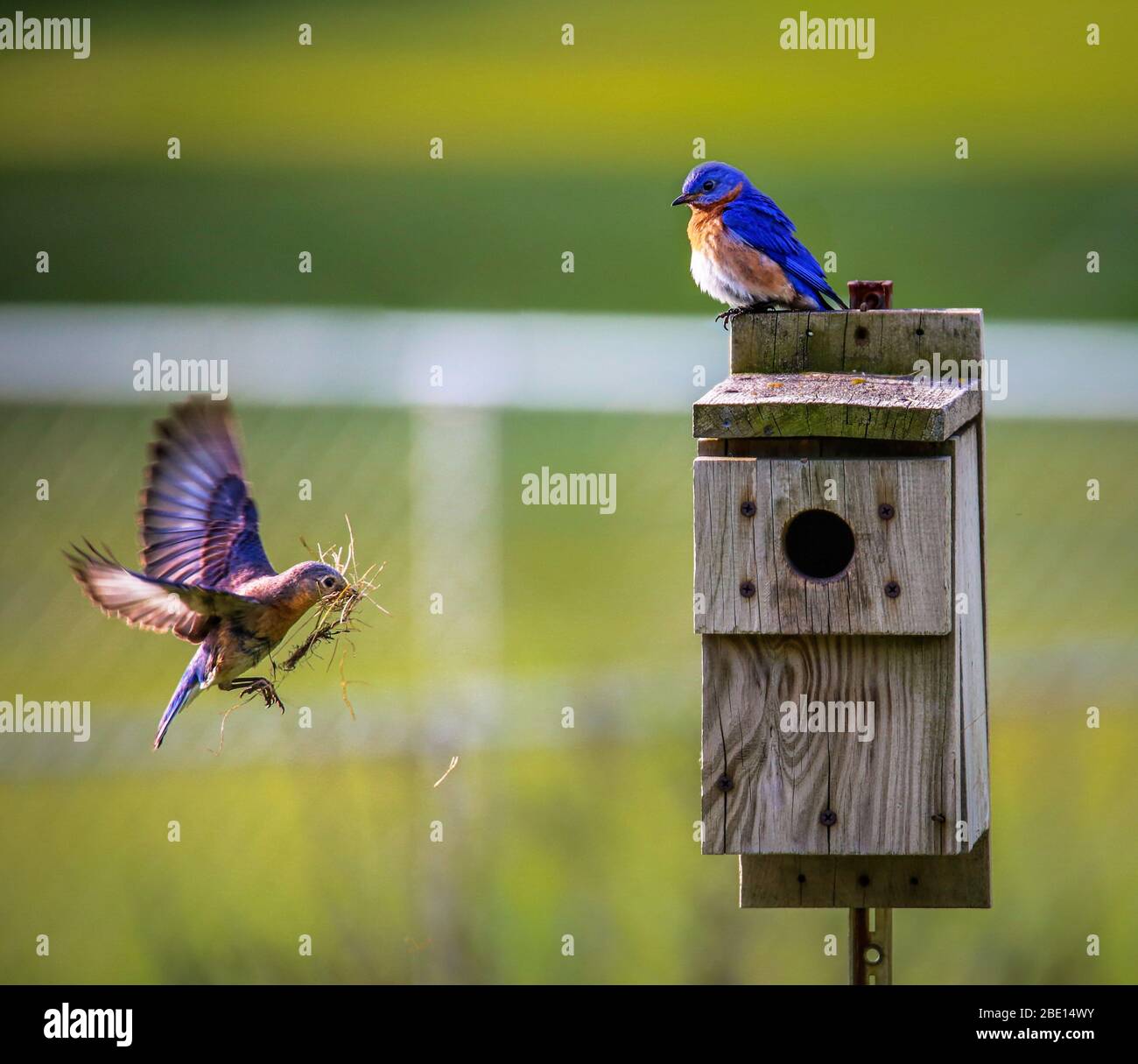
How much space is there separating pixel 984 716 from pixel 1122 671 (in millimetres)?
3781

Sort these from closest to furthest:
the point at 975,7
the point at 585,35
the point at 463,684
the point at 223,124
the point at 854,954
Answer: the point at 854,954 < the point at 463,684 < the point at 223,124 < the point at 585,35 < the point at 975,7

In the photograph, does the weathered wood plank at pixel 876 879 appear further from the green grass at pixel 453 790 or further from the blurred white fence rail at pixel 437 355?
the blurred white fence rail at pixel 437 355

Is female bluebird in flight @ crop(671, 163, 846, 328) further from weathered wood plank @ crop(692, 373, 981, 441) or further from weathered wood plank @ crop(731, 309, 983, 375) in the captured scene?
weathered wood plank @ crop(692, 373, 981, 441)

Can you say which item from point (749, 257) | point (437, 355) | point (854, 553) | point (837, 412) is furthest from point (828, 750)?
point (437, 355)

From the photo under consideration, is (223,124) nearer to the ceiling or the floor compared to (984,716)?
nearer to the ceiling

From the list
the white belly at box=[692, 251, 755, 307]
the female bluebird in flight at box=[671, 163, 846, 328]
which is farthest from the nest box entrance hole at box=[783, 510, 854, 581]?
the white belly at box=[692, 251, 755, 307]

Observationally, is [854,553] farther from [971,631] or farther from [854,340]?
[854,340]

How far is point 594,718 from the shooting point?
6652 mm

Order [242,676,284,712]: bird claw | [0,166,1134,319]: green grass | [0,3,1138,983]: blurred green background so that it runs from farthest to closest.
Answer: [0,166,1134,319]: green grass, [0,3,1138,983]: blurred green background, [242,676,284,712]: bird claw

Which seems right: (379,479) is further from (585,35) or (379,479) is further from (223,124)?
(585,35)

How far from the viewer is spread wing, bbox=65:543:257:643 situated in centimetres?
379

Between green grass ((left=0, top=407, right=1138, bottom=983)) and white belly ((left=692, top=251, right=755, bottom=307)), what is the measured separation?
2025 millimetres

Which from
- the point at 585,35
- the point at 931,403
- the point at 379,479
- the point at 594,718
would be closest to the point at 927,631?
the point at 931,403

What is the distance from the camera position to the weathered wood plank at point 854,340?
4023 mm
